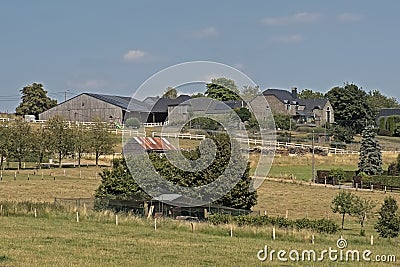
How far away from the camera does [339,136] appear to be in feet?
331

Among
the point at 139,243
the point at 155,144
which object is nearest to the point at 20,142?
the point at 155,144

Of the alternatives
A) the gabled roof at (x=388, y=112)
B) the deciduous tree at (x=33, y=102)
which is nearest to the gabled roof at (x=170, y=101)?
the deciduous tree at (x=33, y=102)

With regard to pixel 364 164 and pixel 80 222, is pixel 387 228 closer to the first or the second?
pixel 80 222

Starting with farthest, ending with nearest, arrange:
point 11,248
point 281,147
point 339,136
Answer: point 339,136 → point 281,147 → point 11,248

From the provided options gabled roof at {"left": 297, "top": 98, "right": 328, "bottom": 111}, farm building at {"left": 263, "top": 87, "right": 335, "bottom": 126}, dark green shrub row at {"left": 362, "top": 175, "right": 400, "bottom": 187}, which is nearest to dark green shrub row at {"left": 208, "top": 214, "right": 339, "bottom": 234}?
dark green shrub row at {"left": 362, "top": 175, "right": 400, "bottom": 187}

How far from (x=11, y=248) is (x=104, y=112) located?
89.2 meters

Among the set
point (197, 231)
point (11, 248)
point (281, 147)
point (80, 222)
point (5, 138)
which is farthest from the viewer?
point (281, 147)

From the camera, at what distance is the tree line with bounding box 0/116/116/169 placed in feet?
208

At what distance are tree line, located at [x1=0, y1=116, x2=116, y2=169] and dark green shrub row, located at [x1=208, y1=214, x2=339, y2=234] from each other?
3943 cm

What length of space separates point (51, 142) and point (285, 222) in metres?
43.6

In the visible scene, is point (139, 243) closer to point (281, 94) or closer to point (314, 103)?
point (314, 103)

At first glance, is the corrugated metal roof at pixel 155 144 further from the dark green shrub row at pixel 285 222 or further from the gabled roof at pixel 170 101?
the dark green shrub row at pixel 285 222

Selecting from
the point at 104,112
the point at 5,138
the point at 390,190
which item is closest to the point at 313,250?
the point at 390,190

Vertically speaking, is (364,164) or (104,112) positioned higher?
(104,112)
